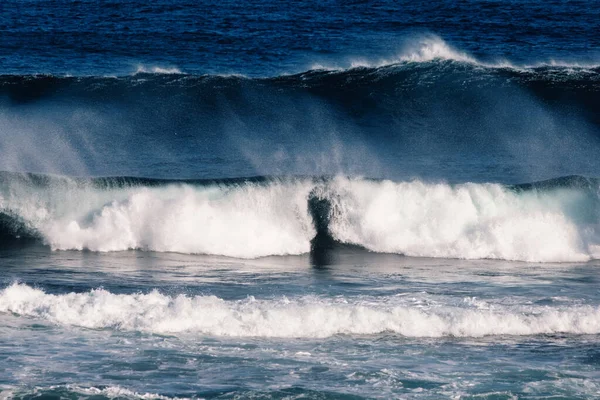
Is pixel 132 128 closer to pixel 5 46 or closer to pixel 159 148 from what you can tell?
pixel 159 148

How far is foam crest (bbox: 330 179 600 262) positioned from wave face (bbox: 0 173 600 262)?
0.6 inches

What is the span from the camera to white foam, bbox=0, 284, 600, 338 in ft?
33.6

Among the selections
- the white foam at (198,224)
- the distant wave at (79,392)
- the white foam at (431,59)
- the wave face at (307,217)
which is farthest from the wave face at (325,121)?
the distant wave at (79,392)

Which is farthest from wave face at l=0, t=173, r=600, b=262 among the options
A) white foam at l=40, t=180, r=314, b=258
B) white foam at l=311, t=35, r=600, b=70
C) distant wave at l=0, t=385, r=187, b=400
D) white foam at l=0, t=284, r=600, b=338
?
white foam at l=311, t=35, r=600, b=70

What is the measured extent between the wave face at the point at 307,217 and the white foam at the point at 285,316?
366 cm

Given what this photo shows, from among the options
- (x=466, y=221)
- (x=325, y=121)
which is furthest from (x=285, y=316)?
(x=325, y=121)

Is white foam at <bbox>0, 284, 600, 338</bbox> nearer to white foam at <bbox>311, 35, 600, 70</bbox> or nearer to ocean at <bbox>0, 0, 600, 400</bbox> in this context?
ocean at <bbox>0, 0, 600, 400</bbox>

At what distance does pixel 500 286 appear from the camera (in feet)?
40.1

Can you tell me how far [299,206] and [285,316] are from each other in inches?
190

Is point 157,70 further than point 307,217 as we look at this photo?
Yes

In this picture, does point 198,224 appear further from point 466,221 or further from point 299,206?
point 466,221

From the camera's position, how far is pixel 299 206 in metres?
15.1

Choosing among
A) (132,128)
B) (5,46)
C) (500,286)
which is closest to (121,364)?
(500,286)

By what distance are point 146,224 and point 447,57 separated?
10165 millimetres
